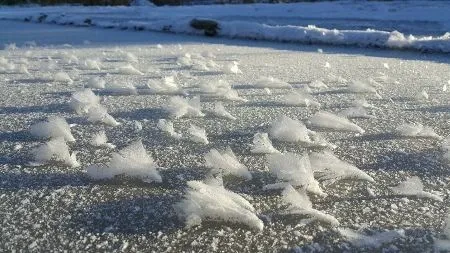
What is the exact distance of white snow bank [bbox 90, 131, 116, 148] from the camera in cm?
171

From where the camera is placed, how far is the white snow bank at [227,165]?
1408mm

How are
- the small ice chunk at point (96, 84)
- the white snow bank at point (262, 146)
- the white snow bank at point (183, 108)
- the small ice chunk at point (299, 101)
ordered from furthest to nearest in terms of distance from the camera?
the small ice chunk at point (96, 84), the small ice chunk at point (299, 101), the white snow bank at point (183, 108), the white snow bank at point (262, 146)

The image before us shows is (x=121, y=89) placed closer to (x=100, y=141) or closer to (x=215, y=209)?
(x=100, y=141)

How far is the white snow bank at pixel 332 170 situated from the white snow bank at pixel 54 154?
702 mm

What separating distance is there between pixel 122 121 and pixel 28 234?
100 cm

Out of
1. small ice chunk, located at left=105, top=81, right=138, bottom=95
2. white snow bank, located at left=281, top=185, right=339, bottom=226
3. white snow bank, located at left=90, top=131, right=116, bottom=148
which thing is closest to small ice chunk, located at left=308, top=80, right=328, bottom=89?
small ice chunk, located at left=105, top=81, right=138, bottom=95

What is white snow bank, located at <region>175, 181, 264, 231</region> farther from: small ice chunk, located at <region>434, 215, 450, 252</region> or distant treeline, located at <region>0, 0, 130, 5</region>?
distant treeline, located at <region>0, 0, 130, 5</region>

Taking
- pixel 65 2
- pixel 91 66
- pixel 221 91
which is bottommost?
pixel 65 2

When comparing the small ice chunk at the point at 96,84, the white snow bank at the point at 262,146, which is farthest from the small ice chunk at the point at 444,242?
the small ice chunk at the point at 96,84

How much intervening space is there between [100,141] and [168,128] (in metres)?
0.27

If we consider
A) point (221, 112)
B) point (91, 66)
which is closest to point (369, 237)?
point (221, 112)

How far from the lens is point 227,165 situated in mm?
1423

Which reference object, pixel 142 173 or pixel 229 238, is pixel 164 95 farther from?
pixel 229 238

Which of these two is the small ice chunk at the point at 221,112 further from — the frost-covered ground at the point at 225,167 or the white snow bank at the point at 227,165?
the white snow bank at the point at 227,165
